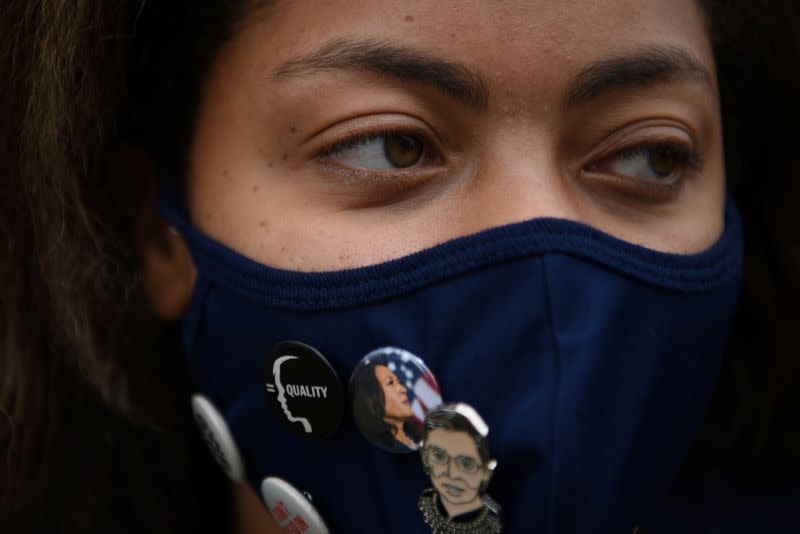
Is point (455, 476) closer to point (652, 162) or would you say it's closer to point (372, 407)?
point (372, 407)

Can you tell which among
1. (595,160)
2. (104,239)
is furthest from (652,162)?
(104,239)

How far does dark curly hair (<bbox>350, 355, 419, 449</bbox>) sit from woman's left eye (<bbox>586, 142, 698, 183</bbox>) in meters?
0.55

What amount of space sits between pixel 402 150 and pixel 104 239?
0.64 meters

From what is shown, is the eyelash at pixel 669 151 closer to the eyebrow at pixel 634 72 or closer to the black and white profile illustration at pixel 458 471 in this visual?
the eyebrow at pixel 634 72

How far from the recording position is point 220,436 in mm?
1821

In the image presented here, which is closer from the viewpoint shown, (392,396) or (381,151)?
(392,396)

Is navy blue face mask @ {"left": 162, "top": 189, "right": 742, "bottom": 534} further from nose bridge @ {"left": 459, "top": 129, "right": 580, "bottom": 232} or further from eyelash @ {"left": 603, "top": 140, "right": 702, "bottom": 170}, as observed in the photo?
eyelash @ {"left": 603, "top": 140, "right": 702, "bottom": 170}

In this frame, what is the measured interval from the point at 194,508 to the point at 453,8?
1265mm

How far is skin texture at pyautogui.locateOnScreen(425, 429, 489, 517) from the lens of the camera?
1.49 meters

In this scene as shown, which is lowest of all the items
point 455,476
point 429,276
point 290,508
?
point 290,508

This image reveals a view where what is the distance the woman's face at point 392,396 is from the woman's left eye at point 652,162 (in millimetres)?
536

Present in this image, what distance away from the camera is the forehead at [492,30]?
63.2 inches

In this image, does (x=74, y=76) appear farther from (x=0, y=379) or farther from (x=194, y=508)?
(x=194, y=508)

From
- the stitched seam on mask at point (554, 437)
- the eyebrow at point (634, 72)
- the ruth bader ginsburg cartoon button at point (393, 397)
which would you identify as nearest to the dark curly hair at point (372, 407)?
the ruth bader ginsburg cartoon button at point (393, 397)
